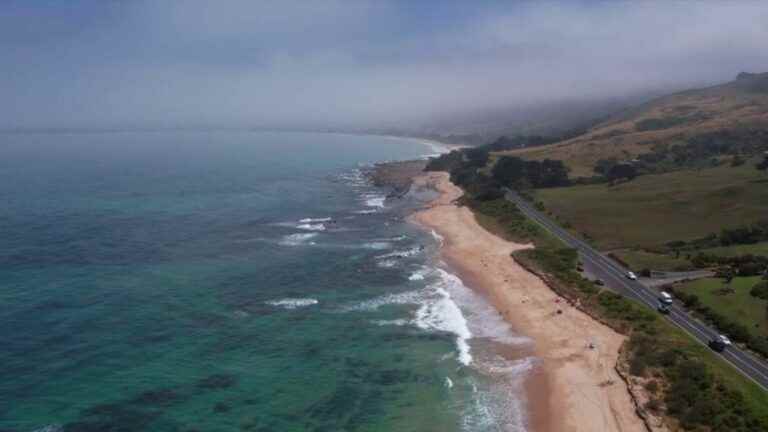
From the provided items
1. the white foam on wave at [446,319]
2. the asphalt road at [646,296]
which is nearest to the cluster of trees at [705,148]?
the asphalt road at [646,296]

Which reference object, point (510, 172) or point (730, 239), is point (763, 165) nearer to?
point (730, 239)

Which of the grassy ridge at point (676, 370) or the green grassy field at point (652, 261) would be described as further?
the green grassy field at point (652, 261)

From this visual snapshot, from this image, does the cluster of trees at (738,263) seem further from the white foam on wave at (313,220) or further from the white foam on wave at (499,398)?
the white foam on wave at (313,220)

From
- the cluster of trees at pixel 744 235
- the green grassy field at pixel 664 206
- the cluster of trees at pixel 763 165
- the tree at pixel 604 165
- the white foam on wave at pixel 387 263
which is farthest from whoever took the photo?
the tree at pixel 604 165

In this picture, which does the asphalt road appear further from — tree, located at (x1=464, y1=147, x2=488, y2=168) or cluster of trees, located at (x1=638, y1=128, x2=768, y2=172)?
tree, located at (x1=464, y1=147, x2=488, y2=168)

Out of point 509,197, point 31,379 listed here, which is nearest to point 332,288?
point 31,379

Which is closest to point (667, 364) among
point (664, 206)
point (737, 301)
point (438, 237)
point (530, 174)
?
point (737, 301)
